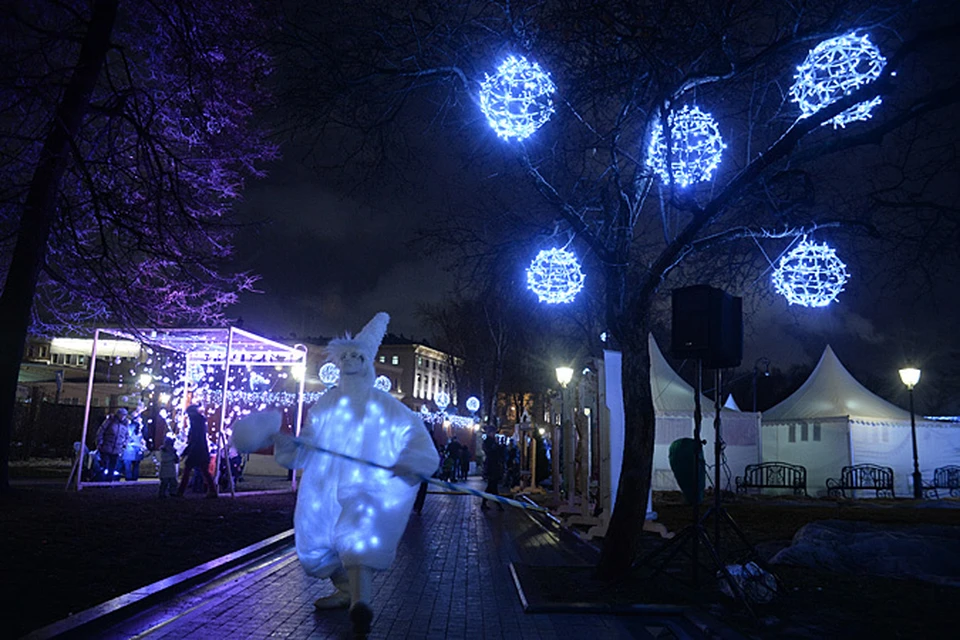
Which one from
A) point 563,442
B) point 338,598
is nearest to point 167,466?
point 563,442

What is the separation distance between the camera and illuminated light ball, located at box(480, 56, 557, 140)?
8461 millimetres

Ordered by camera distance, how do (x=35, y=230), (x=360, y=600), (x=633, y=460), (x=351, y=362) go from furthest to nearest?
(x=35, y=230), (x=633, y=460), (x=351, y=362), (x=360, y=600)

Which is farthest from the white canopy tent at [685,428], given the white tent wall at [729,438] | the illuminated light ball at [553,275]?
the illuminated light ball at [553,275]

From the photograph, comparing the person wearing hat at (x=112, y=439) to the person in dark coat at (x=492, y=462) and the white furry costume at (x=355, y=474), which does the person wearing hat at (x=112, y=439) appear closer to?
the person in dark coat at (x=492, y=462)

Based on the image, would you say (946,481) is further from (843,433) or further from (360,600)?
(360,600)

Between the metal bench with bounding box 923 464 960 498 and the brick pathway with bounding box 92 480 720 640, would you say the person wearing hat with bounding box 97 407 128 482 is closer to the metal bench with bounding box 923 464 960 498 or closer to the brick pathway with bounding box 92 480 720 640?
the brick pathway with bounding box 92 480 720 640

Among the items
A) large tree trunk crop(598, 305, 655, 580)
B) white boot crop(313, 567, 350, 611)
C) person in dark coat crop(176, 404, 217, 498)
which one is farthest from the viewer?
person in dark coat crop(176, 404, 217, 498)

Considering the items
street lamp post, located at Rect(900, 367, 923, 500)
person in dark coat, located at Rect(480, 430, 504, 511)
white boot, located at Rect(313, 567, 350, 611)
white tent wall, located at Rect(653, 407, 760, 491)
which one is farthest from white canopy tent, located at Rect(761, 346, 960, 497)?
white boot, located at Rect(313, 567, 350, 611)

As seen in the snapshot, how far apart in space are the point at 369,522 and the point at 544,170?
23.6 feet

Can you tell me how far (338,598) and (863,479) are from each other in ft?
69.9

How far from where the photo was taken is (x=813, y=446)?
24.0m

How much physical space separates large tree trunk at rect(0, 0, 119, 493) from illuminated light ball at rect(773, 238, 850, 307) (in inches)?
435

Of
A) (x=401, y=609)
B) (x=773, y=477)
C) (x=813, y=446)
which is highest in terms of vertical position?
(x=813, y=446)

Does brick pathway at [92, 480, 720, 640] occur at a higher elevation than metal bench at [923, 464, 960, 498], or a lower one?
lower
